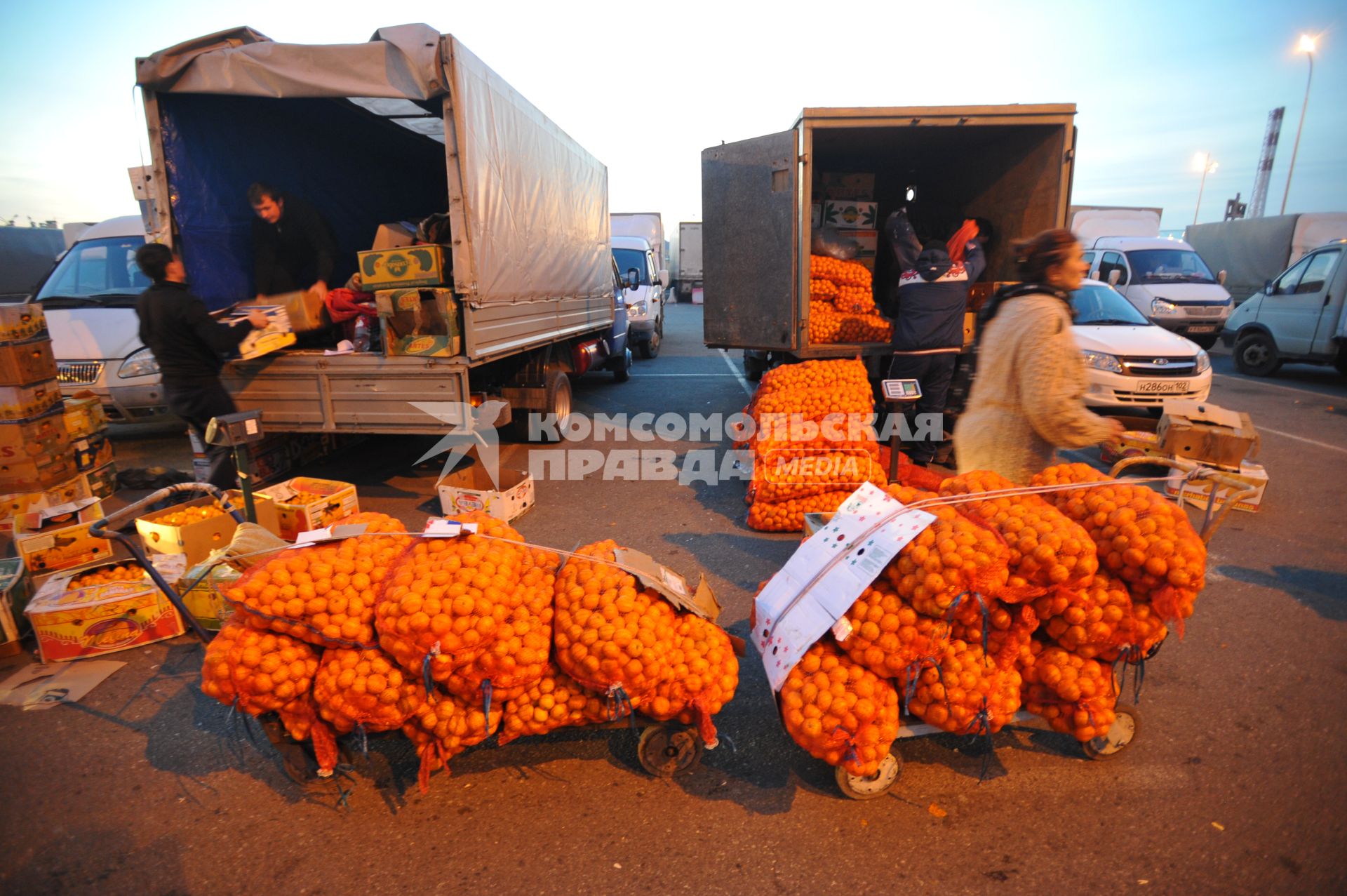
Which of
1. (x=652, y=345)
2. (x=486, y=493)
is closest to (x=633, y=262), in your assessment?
(x=652, y=345)

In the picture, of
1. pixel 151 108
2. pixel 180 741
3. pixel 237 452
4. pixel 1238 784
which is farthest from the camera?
pixel 151 108

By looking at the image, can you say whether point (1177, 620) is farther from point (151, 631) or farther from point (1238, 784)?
point (151, 631)

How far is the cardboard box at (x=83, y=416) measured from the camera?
5637 millimetres

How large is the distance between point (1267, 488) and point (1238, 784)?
503 cm

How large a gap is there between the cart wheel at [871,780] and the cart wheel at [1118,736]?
0.95 meters

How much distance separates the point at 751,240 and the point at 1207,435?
4.58 metres

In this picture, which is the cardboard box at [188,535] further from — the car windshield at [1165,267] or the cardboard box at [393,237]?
the car windshield at [1165,267]

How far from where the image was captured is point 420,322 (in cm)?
520

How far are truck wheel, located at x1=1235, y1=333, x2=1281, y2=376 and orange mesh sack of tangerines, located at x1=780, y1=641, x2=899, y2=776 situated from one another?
47.0 ft

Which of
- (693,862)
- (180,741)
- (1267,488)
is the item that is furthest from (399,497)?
(1267,488)

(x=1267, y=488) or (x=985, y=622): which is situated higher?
(x=985, y=622)

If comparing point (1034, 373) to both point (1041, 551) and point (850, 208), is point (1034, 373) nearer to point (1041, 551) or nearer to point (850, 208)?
point (1041, 551)

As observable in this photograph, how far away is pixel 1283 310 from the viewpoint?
452 inches

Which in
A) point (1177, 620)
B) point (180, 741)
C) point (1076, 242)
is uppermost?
point (1076, 242)
